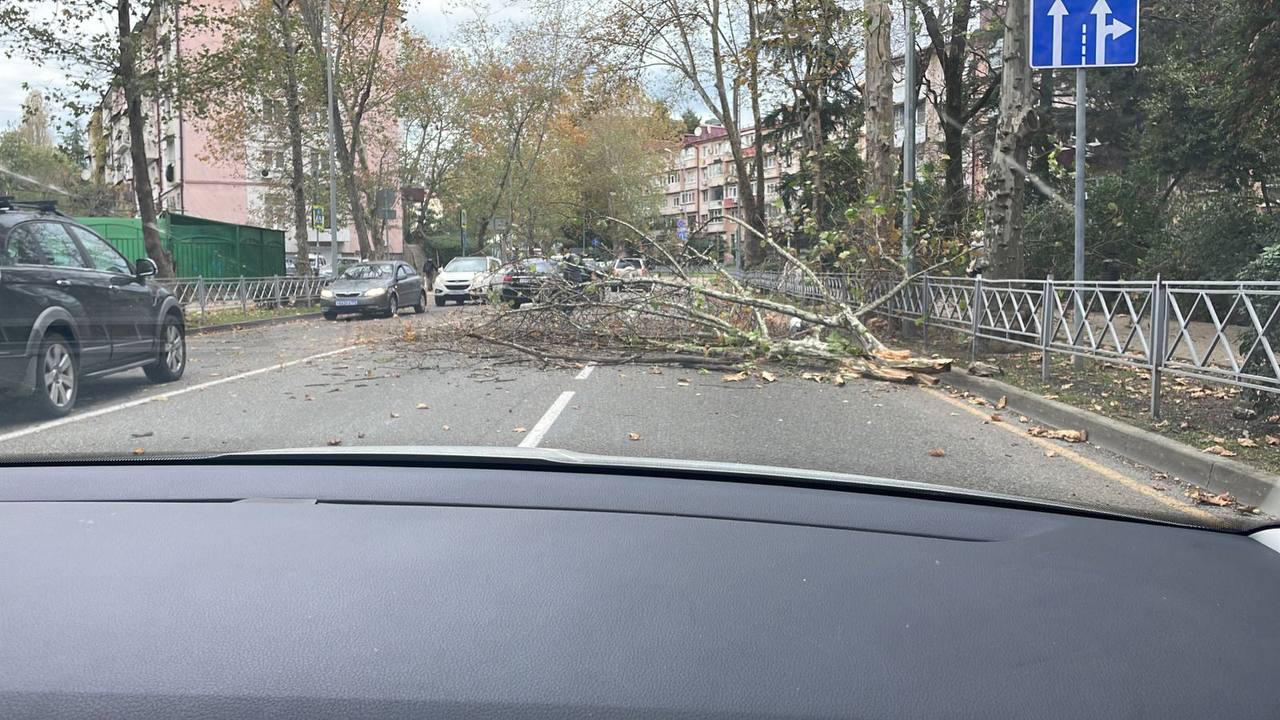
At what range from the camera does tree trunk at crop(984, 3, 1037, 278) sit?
12.1m

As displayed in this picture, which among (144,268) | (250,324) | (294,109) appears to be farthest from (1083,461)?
(294,109)

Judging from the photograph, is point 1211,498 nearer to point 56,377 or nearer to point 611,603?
point 611,603

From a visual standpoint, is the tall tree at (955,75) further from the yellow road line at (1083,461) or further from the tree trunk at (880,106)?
the yellow road line at (1083,461)

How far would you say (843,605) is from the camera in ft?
6.39

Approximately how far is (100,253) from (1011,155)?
1066 centimetres

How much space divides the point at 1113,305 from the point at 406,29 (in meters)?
29.9

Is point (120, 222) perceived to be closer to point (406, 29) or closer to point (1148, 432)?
point (406, 29)

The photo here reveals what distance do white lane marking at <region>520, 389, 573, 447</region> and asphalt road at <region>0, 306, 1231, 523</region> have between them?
0.02m

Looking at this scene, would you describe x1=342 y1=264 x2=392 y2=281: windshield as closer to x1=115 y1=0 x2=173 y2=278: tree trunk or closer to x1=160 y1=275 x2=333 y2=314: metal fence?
x1=160 y1=275 x2=333 y2=314: metal fence

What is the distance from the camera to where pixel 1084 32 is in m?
9.41

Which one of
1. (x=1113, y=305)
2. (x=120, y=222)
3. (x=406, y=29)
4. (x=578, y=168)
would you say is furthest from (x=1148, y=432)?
(x=578, y=168)

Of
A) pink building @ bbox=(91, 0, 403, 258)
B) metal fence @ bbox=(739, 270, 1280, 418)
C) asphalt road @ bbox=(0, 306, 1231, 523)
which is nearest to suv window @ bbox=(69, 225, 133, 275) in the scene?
asphalt road @ bbox=(0, 306, 1231, 523)

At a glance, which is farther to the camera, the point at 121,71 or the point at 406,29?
the point at 406,29

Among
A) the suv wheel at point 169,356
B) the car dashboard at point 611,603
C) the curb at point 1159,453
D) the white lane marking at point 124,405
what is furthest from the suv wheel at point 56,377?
the curb at point 1159,453
